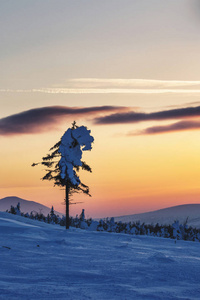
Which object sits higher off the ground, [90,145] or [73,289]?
[90,145]

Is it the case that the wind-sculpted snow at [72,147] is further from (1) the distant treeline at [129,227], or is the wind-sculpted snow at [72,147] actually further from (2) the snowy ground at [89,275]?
(2) the snowy ground at [89,275]

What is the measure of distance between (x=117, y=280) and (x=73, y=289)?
99 centimetres

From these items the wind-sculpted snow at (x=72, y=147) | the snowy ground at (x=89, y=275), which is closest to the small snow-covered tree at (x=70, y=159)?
the wind-sculpted snow at (x=72, y=147)

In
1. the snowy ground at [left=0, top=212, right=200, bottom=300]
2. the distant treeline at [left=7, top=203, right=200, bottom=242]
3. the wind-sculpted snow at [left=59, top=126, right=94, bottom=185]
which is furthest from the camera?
the distant treeline at [left=7, top=203, right=200, bottom=242]

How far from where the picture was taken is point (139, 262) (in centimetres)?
809

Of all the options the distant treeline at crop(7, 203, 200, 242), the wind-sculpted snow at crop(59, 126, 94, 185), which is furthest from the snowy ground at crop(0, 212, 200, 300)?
the distant treeline at crop(7, 203, 200, 242)

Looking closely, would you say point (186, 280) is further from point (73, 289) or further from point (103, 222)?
point (103, 222)

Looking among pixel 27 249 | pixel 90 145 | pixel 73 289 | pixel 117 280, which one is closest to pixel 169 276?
pixel 117 280

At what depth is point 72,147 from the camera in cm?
2306

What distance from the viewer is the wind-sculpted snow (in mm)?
22734

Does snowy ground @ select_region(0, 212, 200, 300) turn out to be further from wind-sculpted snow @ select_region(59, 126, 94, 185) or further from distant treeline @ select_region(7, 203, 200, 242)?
distant treeline @ select_region(7, 203, 200, 242)

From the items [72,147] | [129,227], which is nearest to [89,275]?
[72,147]

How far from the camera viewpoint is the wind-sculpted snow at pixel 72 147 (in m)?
22.7

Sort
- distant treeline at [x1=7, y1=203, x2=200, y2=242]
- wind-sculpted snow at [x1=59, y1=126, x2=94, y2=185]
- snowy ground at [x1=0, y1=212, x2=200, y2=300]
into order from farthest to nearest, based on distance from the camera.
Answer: distant treeline at [x1=7, y1=203, x2=200, y2=242]
wind-sculpted snow at [x1=59, y1=126, x2=94, y2=185]
snowy ground at [x1=0, y1=212, x2=200, y2=300]
